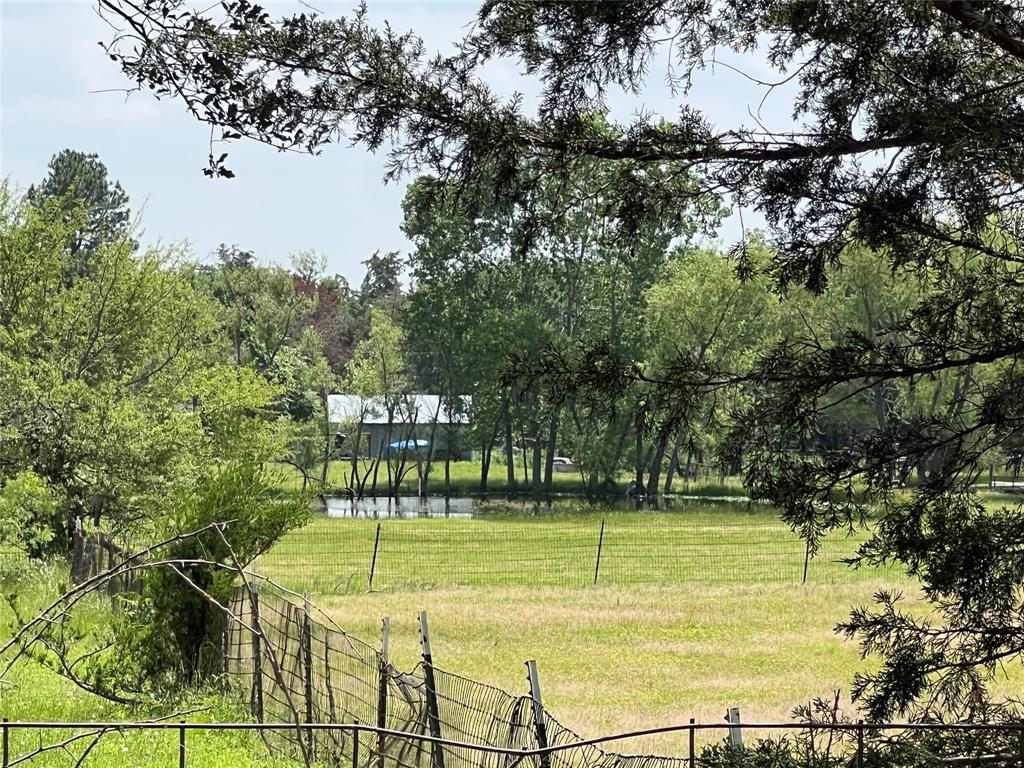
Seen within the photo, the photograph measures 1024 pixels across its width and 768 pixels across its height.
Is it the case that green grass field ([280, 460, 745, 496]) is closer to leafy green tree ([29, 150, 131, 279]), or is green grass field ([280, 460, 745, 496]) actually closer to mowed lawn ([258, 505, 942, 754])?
leafy green tree ([29, 150, 131, 279])

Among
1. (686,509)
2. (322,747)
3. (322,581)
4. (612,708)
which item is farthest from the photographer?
(686,509)

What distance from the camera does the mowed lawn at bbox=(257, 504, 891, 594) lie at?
938 inches

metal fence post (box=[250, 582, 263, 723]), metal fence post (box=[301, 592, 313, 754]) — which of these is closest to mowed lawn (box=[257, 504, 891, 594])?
metal fence post (box=[250, 582, 263, 723])

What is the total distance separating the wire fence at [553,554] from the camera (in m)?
23.8

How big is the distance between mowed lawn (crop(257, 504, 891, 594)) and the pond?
15.1 ft

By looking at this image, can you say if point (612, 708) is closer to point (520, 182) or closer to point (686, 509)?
point (520, 182)

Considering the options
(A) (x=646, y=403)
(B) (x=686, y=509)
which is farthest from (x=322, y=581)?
(B) (x=686, y=509)

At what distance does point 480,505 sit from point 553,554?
21.5m

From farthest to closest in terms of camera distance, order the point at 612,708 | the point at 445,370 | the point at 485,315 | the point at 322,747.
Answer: the point at 445,370
the point at 485,315
the point at 612,708
the point at 322,747

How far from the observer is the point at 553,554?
30.5 metres

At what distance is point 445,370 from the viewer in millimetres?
58781

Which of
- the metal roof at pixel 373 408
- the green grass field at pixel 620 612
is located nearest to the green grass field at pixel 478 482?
the metal roof at pixel 373 408

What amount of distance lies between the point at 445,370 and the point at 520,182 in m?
52.6

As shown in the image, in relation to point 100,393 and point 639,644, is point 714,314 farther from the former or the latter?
point 639,644
